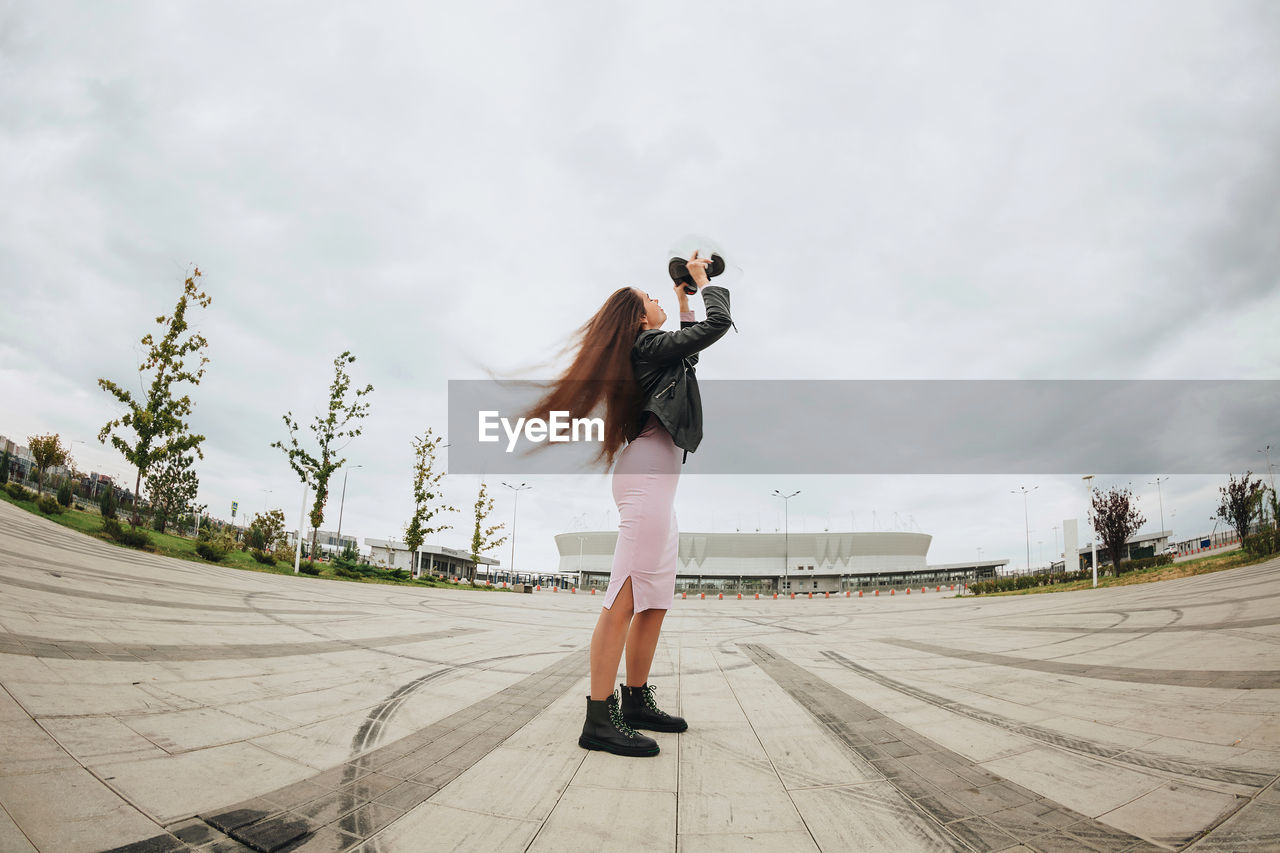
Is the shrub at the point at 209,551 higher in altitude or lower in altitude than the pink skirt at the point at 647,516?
lower

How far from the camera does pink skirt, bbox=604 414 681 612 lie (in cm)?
230

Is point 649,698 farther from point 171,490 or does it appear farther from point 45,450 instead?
point 171,490

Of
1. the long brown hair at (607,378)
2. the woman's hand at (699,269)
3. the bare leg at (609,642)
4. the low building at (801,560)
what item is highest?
the woman's hand at (699,269)

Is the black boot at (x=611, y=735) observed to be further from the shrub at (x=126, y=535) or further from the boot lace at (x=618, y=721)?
the shrub at (x=126, y=535)

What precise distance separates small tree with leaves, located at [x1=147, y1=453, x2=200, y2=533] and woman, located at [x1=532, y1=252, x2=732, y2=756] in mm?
25242

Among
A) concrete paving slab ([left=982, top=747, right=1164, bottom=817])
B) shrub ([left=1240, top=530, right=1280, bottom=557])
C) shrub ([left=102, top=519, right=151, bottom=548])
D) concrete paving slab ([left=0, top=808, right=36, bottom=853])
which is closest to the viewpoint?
concrete paving slab ([left=0, top=808, right=36, bottom=853])

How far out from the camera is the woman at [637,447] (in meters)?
2.20

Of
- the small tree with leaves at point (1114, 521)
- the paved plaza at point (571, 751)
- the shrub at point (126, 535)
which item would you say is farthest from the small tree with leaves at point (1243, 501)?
the shrub at point (126, 535)

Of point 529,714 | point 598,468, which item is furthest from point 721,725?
point 598,468

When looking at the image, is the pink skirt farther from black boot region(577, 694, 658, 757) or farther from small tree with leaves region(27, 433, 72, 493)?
small tree with leaves region(27, 433, 72, 493)

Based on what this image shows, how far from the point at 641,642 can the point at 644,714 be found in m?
0.30

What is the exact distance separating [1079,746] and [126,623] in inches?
202

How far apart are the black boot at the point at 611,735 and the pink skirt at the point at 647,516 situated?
41 cm

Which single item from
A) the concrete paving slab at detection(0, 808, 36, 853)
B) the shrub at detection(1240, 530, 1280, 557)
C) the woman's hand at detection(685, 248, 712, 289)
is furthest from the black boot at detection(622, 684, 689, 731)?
the shrub at detection(1240, 530, 1280, 557)
